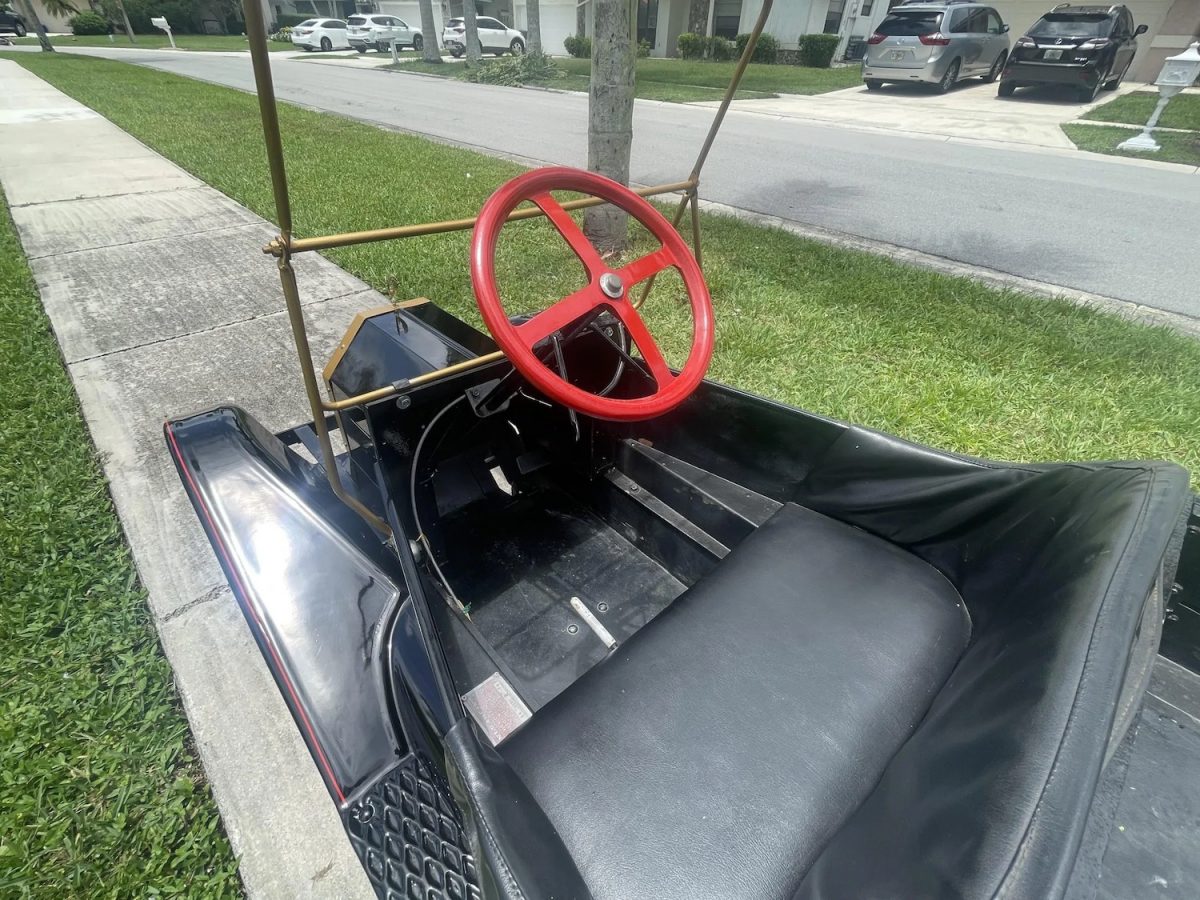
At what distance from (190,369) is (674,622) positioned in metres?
3.11

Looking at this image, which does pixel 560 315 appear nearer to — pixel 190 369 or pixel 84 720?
pixel 84 720

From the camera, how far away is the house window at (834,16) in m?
21.5

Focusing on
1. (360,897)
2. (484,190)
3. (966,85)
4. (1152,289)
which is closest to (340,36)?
(966,85)

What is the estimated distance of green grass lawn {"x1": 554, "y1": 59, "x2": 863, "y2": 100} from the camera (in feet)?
46.9

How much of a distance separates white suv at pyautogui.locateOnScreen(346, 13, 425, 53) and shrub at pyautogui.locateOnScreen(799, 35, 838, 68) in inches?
642

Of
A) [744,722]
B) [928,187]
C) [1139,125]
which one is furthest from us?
[1139,125]

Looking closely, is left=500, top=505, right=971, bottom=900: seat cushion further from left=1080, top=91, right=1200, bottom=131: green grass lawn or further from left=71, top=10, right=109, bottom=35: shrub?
left=71, top=10, right=109, bottom=35: shrub

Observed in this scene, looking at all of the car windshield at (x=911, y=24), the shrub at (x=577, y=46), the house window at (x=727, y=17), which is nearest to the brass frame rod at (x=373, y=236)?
the car windshield at (x=911, y=24)

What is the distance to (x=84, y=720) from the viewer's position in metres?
1.66

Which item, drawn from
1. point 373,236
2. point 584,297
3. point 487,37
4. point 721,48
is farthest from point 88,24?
point 584,297

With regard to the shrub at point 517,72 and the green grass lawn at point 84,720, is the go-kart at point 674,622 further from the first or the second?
the shrub at point 517,72

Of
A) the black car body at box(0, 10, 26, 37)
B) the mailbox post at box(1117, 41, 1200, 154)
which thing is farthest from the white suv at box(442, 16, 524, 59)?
the black car body at box(0, 10, 26, 37)

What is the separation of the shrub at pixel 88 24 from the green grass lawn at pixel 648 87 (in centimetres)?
2329

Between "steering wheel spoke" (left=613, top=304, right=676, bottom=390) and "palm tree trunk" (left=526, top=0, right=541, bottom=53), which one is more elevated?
"palm tree trunk" (left=526, top=0, right=541, bottom=53)
